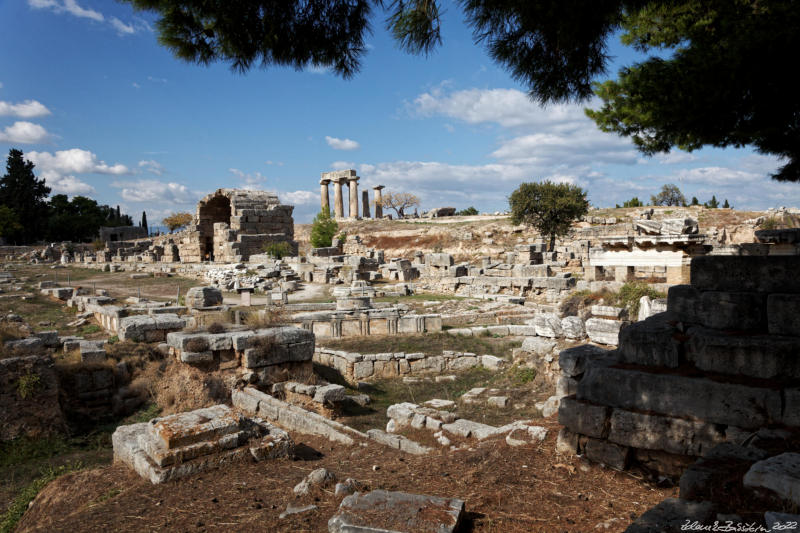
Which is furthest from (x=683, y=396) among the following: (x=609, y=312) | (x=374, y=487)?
(x=609, y=312)

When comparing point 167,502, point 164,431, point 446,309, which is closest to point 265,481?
point 167,502

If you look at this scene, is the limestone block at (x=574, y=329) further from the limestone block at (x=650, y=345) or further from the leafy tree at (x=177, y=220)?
the leafy tree at (x=177, y=220)

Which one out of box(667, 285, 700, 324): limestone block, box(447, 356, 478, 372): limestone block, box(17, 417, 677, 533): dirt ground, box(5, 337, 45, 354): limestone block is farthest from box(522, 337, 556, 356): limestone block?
box(5, 337, 45, 354): limestone block

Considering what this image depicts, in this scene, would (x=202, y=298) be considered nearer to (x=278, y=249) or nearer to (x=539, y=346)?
(x=539, y=346)

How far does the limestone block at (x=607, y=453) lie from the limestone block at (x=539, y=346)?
5.19 meters

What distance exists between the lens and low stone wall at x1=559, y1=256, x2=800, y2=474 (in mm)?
3551

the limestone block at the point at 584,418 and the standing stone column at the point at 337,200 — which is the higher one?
the standing stone column at the point at 337,200

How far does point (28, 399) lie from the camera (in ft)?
21.5

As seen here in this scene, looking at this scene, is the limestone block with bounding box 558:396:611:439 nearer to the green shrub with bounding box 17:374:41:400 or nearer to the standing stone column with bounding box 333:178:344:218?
the green shrub with bounding box 17:374:41:400

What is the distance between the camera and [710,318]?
4.26m

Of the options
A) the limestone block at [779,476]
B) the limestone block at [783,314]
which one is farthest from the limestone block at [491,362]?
the limestone block at [779,476]

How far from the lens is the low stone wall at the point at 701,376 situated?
355cm

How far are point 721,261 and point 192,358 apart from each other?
23.9 ft

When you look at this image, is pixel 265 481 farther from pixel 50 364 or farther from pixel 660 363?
pixel 50 364
